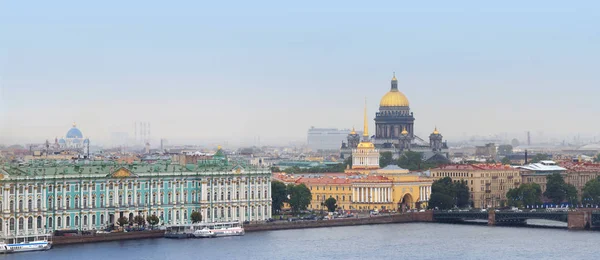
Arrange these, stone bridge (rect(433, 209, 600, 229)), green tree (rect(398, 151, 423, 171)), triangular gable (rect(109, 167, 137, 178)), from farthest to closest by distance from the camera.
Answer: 1. green tree (rect(398, 151, 423, 171))
2. stone bridge (rect(433, 209, 600, 229))
3. triangular gable (rect(109, 167, 137, 178))

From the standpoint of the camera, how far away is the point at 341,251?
45.0 m

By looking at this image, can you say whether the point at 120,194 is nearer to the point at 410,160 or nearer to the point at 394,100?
the point at 410,160

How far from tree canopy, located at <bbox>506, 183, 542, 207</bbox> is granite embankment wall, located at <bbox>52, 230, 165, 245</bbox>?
2168cm

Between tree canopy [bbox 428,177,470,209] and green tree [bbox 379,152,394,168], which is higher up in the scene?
green tree [bbox 379,152,394,168]

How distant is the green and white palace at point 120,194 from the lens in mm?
45812

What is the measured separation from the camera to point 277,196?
59.1 meters

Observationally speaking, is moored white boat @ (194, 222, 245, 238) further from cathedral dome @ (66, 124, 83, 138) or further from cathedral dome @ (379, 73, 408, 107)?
cathedral dome @ (66, 124, 83, 138)

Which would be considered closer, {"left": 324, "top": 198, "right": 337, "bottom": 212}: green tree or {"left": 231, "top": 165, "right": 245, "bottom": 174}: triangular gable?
{"left": 231, "top": 165, "right": 245, "bottom": 174}: triangular gable

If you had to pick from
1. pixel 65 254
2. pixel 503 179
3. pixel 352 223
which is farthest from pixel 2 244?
pixel 503 179

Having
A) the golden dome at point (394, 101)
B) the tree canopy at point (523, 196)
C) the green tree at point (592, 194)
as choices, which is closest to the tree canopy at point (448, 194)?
the tree canopy at point (523, 196)

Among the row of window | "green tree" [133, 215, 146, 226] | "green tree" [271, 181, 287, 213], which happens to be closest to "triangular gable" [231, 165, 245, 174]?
the row of window

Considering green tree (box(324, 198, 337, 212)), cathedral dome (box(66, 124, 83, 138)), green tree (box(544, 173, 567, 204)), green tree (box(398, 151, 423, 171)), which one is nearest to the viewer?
green tree (box(324, 198, 337, 212))

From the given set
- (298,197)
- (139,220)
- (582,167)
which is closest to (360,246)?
(139,220)

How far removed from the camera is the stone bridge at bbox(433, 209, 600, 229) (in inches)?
2152
